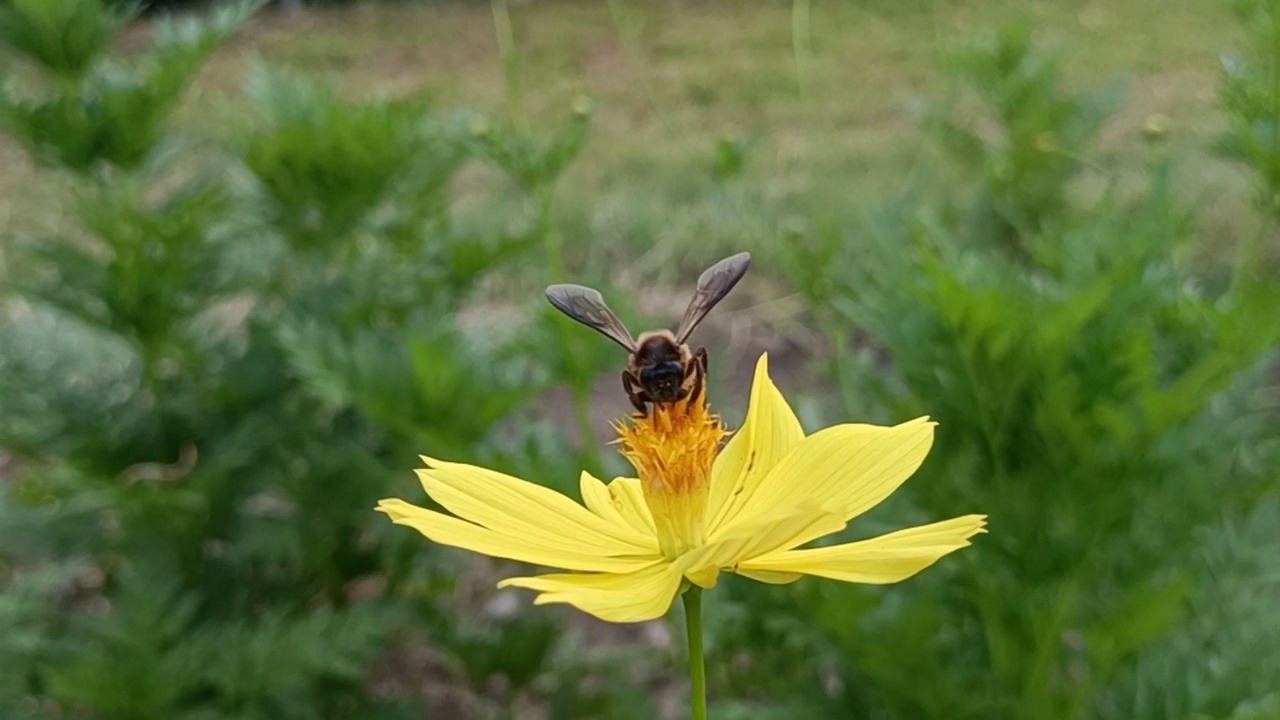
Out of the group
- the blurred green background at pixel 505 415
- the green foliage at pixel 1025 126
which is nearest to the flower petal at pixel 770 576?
the blurred green background at pixel 505 415

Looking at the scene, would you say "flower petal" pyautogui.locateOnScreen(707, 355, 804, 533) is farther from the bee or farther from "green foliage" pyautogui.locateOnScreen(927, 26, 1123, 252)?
"green foliage" pyautogui.locateOnScreen(927, 26, 1123, 252)

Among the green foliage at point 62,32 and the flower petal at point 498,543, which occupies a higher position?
the green foliage at point 62,32

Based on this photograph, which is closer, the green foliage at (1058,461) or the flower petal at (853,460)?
the flower petal at (853,460)

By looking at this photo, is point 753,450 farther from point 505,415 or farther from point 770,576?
point 505,415

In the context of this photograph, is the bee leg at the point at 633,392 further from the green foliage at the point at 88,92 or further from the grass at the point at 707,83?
the grass at the point at 707,83

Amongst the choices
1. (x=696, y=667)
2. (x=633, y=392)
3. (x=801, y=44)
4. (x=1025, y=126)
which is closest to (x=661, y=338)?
(x=633, y=392)

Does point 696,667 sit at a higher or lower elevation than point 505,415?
lower
